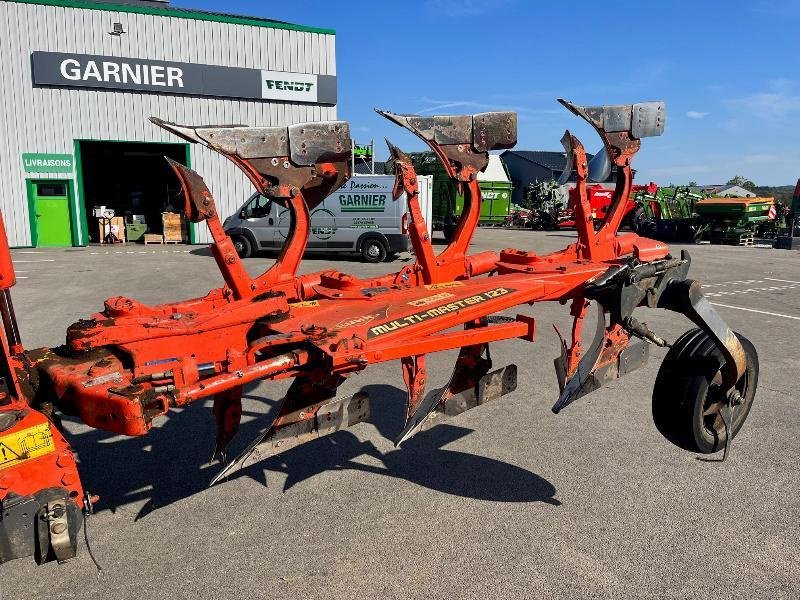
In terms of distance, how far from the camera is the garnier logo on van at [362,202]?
14.2m

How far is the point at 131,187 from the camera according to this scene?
23.4 m

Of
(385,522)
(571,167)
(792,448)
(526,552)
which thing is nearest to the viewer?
(526,552)

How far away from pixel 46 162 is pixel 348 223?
1003 centimetres

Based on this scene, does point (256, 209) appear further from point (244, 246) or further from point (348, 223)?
point (348, 223)

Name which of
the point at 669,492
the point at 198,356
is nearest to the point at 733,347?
the point at 669,492

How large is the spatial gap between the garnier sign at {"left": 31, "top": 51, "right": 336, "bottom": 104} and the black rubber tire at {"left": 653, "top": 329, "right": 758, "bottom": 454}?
1807 centimetres

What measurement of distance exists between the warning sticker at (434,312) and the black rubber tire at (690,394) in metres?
1.08

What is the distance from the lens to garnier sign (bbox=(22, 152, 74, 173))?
56.6 ft

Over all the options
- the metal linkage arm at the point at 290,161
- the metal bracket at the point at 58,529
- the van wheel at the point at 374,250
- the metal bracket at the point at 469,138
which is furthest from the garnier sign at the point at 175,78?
the metal bracket at the point at 58,529

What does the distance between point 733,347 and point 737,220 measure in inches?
822

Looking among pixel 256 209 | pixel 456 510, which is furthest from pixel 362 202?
pixel 456 510

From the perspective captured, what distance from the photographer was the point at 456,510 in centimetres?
318

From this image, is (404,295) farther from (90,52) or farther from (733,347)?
(90,52)

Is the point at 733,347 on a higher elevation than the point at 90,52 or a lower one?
lower
